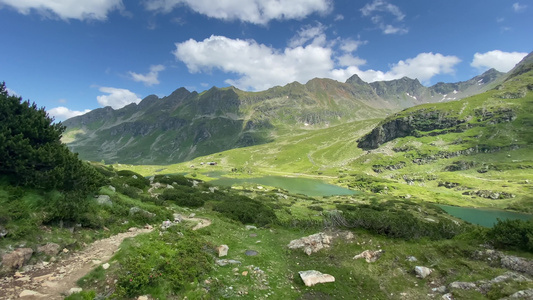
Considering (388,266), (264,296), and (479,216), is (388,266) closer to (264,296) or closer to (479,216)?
(264,296)

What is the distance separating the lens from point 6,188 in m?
16.5

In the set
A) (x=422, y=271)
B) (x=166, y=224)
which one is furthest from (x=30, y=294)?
(x=422, y=271)

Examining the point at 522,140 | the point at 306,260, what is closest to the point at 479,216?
the point at 306,260

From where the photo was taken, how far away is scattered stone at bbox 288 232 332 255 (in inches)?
757

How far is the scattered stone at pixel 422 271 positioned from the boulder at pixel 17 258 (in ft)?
71.1

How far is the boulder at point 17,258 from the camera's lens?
467 inches

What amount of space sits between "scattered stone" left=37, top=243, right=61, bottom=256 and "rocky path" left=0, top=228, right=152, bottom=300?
73cm

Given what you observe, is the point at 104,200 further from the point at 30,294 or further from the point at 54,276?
the point at 30,294

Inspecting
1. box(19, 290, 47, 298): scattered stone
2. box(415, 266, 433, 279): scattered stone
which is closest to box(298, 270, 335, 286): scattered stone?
box(415, 266, 433, 279): scattered stone

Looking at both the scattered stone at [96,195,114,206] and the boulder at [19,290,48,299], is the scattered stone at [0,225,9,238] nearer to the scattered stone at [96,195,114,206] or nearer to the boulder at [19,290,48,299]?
the boulder at [19,290,48,299]

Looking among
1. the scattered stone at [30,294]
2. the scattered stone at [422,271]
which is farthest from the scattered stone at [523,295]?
the scattered stone at [30,294]

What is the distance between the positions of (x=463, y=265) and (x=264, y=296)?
12056 mm

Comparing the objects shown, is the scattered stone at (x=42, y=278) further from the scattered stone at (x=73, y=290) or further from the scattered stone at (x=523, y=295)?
the scattered stone at (x=523, y=295)

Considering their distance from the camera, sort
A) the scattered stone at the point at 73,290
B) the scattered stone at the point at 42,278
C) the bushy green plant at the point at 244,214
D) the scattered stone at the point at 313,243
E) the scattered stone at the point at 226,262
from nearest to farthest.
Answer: the scattered stone at the point at 73,290
the scattered stone at the point at 42,278
the scattered stone at the point at 226,262
the scattered stone at the point at 313,243
the bushy green plant at the point at 244,214
